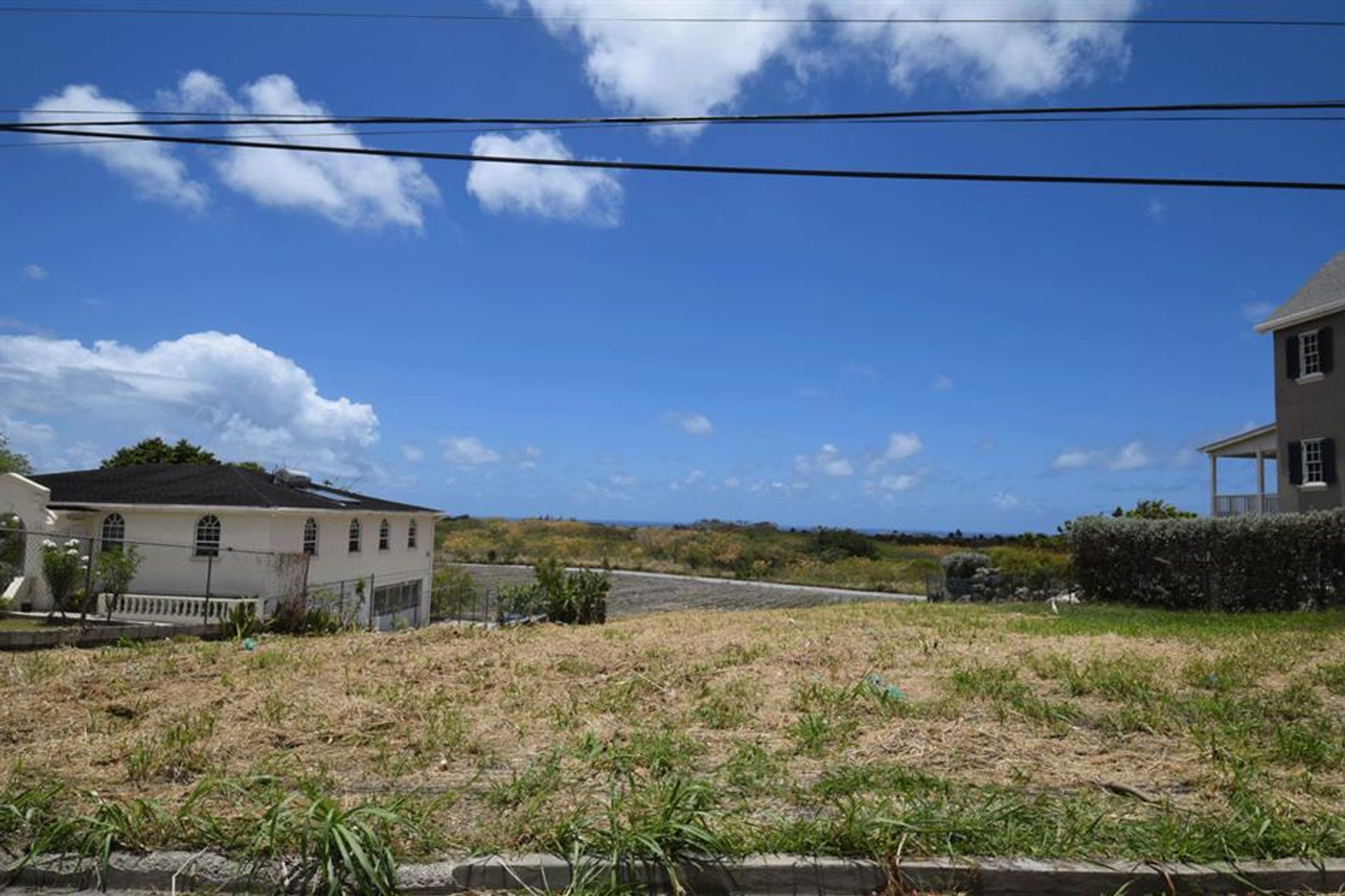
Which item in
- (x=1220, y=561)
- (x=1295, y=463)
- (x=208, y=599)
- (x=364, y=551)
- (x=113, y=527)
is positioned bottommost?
(x=208, y=599)

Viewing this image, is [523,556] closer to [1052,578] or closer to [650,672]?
[1052,578]

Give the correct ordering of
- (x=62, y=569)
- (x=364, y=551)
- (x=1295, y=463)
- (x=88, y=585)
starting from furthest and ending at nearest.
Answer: (x=364, y=551), (x=1295, y=463), (x=62, y=569), (x=88, y=585)

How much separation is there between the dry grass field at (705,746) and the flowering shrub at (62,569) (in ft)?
34.9

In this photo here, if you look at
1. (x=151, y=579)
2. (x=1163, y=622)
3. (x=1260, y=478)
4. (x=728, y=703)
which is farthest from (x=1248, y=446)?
(x=151, y=579)

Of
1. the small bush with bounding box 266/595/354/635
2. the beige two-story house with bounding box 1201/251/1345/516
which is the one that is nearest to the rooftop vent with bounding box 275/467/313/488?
the small bush with bounding box 266/595/354/635

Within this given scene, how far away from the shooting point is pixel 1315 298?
83.3 ft

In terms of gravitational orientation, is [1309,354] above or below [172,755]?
above

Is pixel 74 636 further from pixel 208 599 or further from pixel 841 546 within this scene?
pixel 841 546

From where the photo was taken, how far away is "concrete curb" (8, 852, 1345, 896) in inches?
156

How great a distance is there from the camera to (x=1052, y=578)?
28.4 m

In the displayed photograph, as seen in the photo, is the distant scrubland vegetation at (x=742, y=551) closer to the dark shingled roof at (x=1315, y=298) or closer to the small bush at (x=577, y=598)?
the dark shingled roof at (x=1315, y=298)

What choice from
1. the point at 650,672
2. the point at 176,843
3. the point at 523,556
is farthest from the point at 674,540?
the point at 176,843

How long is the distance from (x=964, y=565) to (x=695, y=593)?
1067cm

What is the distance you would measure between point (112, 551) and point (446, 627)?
13541mm
